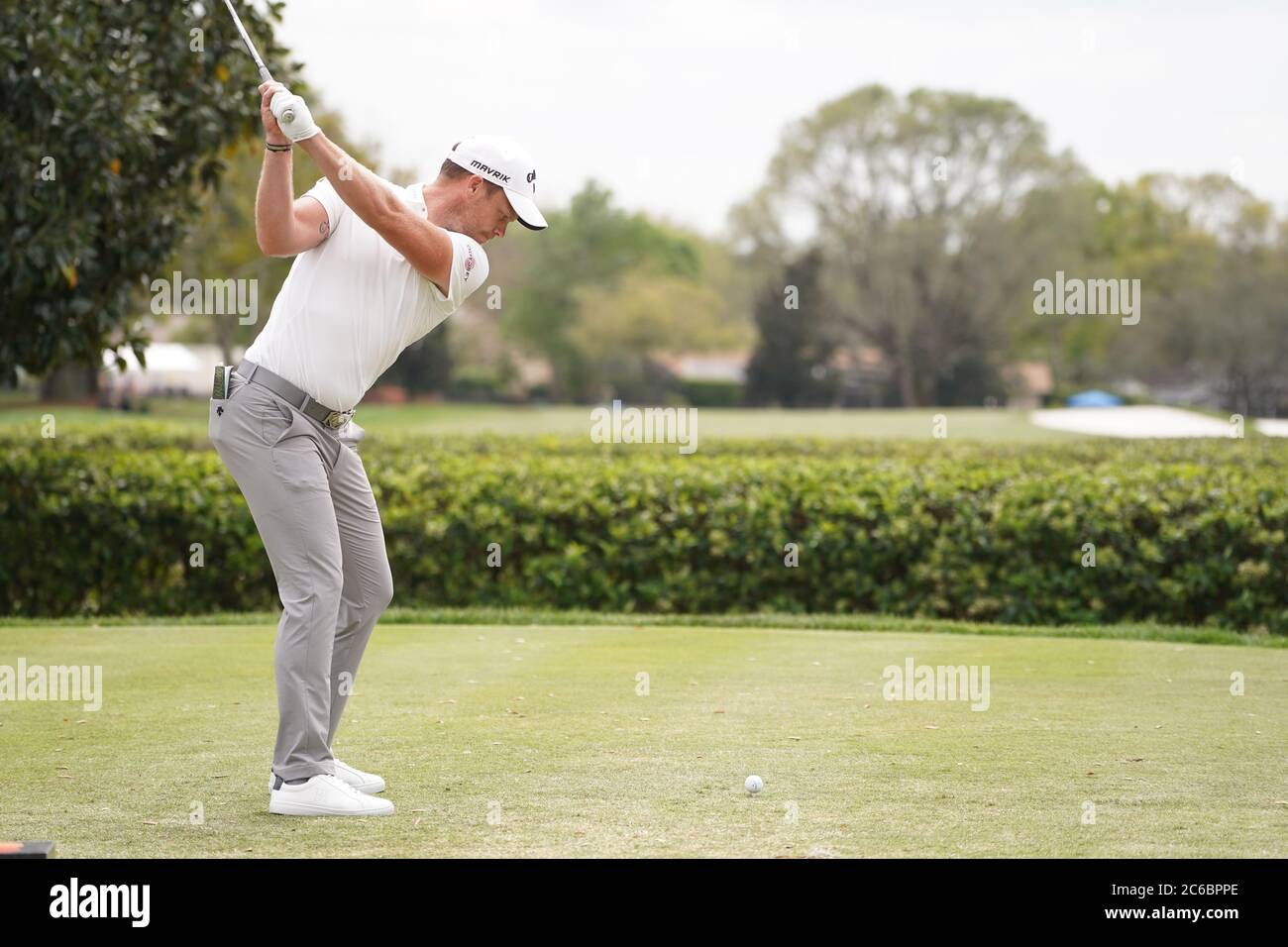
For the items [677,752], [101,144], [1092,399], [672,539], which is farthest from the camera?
[1092,399]

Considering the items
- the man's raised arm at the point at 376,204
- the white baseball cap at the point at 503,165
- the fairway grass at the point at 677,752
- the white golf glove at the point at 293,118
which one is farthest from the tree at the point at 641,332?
the white golf glove at the point at 293,118

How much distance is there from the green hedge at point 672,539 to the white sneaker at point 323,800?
617 centimetres

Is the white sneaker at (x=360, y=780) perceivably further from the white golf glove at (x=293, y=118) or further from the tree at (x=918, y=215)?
the tree at (x=918, y=215)

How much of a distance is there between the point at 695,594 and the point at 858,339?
73.5 metres

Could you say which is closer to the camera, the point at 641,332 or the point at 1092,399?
the point at 1092,399

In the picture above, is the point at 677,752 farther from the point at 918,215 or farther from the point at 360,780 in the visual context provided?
the point at 918,215

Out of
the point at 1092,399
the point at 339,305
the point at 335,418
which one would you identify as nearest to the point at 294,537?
the point at 335,418

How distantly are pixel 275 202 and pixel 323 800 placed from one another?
6.30ft

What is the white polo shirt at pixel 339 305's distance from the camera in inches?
191

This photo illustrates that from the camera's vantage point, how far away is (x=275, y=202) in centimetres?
452

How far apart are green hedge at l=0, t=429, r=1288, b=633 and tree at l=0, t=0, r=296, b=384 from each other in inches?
48.6

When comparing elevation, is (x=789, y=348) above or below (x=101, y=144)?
above
